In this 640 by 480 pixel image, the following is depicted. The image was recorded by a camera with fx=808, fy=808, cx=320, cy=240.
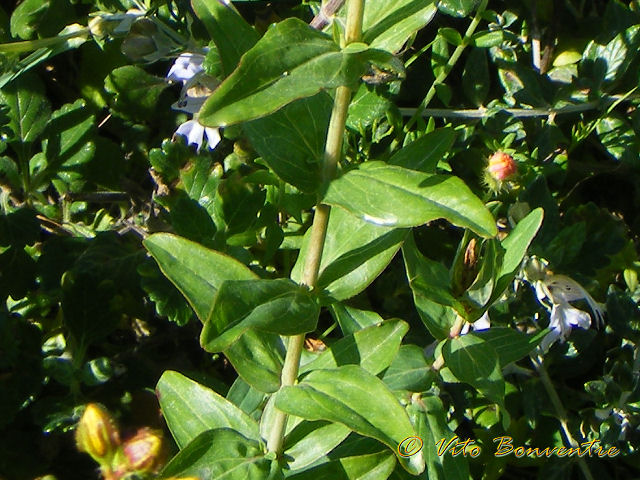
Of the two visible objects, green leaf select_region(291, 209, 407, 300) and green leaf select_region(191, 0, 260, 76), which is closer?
green leaf select_region(191, 0, 260, 76)

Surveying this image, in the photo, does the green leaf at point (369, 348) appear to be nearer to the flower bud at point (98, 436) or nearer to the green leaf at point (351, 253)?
the green leaf at point (351, 253)

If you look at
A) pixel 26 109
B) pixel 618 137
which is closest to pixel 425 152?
pixel 618 137

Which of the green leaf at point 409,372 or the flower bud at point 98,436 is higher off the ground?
the flower bud at point 98,436

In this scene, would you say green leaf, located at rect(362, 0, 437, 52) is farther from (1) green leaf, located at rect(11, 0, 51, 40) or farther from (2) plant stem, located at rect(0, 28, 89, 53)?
(1) green leaf, located at rect(11, 0, 51, 40)

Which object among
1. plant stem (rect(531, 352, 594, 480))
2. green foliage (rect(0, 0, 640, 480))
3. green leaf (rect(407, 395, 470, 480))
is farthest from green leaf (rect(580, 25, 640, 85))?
green leaf (rect(407, 395, 470, 480))

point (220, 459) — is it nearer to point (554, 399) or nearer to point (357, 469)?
point (357, 469)

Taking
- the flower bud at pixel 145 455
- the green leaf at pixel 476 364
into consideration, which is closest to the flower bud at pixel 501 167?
the green leaf at pixel 476 364
